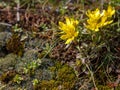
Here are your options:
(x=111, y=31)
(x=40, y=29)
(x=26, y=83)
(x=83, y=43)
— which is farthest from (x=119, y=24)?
(x=26, y=83)

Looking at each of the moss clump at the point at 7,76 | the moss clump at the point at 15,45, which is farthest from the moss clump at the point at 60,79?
the moss clump at the point at 15,45

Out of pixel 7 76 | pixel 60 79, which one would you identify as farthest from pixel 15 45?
pixel 60 79

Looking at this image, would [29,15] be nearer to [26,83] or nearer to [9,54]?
[9,54]

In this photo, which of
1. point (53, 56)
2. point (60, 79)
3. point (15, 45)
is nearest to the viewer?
point (60, 79)

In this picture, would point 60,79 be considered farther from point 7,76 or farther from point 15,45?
point 15,45

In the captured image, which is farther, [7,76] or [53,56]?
[53,56]

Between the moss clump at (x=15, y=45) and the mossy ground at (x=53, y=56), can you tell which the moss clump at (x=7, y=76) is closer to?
the mossy ground at (x=53, y=56)
